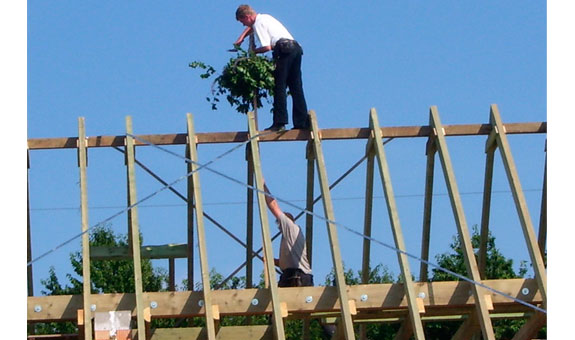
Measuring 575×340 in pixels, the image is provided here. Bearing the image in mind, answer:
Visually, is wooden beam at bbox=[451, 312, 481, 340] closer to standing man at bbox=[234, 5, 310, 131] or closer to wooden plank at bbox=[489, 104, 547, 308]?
wooden plank at bbox=[489, 104, 547, 308]

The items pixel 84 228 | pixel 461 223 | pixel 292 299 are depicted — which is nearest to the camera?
pixel 84 228

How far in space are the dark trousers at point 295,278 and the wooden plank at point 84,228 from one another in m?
2.19

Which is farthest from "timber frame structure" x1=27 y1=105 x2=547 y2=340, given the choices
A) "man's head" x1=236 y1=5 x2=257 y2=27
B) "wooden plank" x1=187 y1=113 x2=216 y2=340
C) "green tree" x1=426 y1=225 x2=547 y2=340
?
"green tree" x1=426 y1=225 x2=547 y2=340

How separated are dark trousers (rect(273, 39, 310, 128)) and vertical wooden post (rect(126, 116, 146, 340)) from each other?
1.64 metres

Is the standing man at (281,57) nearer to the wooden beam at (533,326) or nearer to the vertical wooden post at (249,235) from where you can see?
the vertical wooden post at (249,235)

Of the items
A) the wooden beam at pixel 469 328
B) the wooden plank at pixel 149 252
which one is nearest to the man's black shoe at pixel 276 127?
the wooden plank at pixel 149 252

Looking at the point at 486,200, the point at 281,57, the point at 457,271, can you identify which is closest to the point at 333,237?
the point at 281,57

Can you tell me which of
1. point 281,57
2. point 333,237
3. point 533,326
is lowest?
point 533,326

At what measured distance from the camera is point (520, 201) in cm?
1241

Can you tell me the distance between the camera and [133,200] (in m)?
12.2

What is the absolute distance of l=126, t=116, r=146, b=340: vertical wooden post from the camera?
11.8 m

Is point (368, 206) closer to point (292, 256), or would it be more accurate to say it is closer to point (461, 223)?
point (292, 256)

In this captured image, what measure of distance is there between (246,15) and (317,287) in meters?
3.37

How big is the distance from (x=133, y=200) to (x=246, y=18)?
2.67 meters
